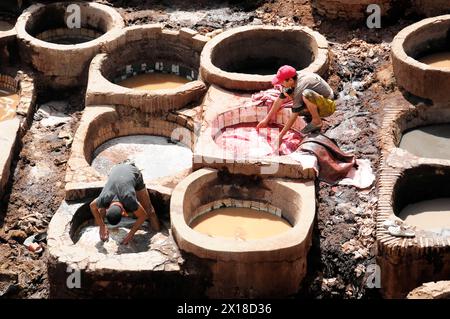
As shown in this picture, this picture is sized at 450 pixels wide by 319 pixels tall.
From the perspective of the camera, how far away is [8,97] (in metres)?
16.0

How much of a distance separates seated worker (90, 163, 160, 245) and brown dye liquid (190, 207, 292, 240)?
0.81 m

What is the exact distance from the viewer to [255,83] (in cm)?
1454

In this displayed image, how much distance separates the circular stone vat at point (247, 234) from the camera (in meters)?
11.5

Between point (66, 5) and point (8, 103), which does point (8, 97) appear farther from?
point (66, 5)

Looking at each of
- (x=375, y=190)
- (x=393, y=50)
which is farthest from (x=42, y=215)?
(x=393, y=50)

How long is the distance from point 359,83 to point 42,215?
555 centimetres

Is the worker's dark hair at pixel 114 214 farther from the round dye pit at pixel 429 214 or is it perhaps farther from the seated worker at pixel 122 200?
the round dye pit at pixel 429 214

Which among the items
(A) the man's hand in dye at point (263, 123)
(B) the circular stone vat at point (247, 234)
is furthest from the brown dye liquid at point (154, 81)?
(B) the circular stone vat at point (247, 234)

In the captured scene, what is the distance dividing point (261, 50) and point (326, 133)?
8.73 ft

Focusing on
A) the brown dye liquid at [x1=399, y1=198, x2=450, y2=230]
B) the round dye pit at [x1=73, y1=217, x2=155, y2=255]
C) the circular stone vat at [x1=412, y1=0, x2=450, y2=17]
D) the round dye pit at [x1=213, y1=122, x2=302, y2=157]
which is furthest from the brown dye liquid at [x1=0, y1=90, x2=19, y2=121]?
the circular stone vat at [x1=412, y1=0, x2=450, y2=17]

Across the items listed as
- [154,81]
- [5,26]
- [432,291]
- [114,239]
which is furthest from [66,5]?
[432,291]

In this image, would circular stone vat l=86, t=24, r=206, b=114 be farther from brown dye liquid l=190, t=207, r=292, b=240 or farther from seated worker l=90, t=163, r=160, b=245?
seated worker l=90, t=163, r=160, b=245

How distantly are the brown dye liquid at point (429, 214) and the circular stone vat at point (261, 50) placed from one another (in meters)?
3.25

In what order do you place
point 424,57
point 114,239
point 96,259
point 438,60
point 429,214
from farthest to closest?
point 424,57 → point 438,60 → point 429,214 → point 114,239 → point 96,259
